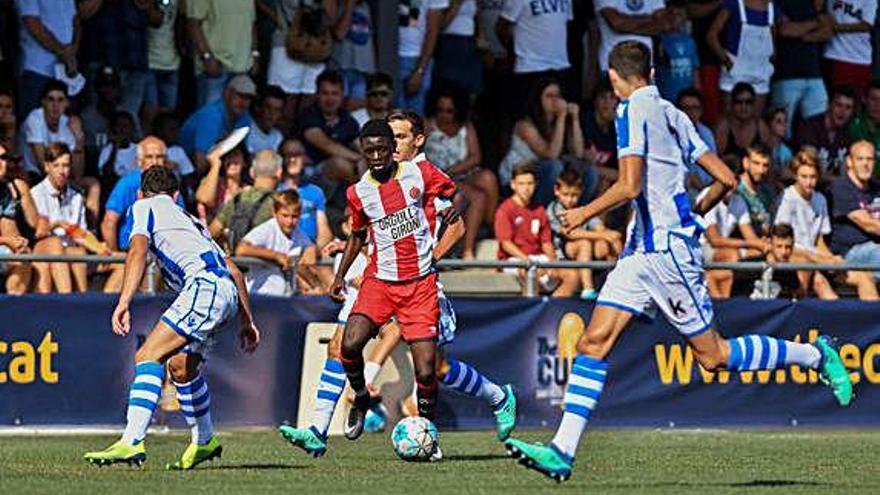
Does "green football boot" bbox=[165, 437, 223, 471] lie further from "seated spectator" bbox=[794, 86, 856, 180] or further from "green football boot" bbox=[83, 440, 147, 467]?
"seated spectator" bbox=[794, 86, 856, 180]

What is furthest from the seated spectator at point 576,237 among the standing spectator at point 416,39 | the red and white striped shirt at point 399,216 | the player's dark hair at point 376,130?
the player's dark hair at point 376,130

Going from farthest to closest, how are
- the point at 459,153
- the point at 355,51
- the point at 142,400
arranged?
the point at 355,51
the point at 459,153
the point at 142,400

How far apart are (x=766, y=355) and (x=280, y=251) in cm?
743

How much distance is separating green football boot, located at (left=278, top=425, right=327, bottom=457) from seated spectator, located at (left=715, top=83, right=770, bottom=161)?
10115 mm

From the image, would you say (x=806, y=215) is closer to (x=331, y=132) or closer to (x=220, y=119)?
(x=331, y=132)

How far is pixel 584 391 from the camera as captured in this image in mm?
12328

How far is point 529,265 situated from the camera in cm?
1933

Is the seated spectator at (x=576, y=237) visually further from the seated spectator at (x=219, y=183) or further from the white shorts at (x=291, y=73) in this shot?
the seated spectator at (x=219, y=183)

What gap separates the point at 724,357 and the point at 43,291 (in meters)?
8.12

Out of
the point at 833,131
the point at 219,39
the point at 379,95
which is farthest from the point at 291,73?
the point at 833,131

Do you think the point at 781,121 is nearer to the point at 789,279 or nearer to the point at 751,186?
the point at 751,186

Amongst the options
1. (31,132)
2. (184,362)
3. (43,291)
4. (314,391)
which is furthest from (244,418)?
(184,362)

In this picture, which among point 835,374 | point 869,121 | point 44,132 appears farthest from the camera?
point 869,121

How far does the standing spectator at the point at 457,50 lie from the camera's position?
23.1m
